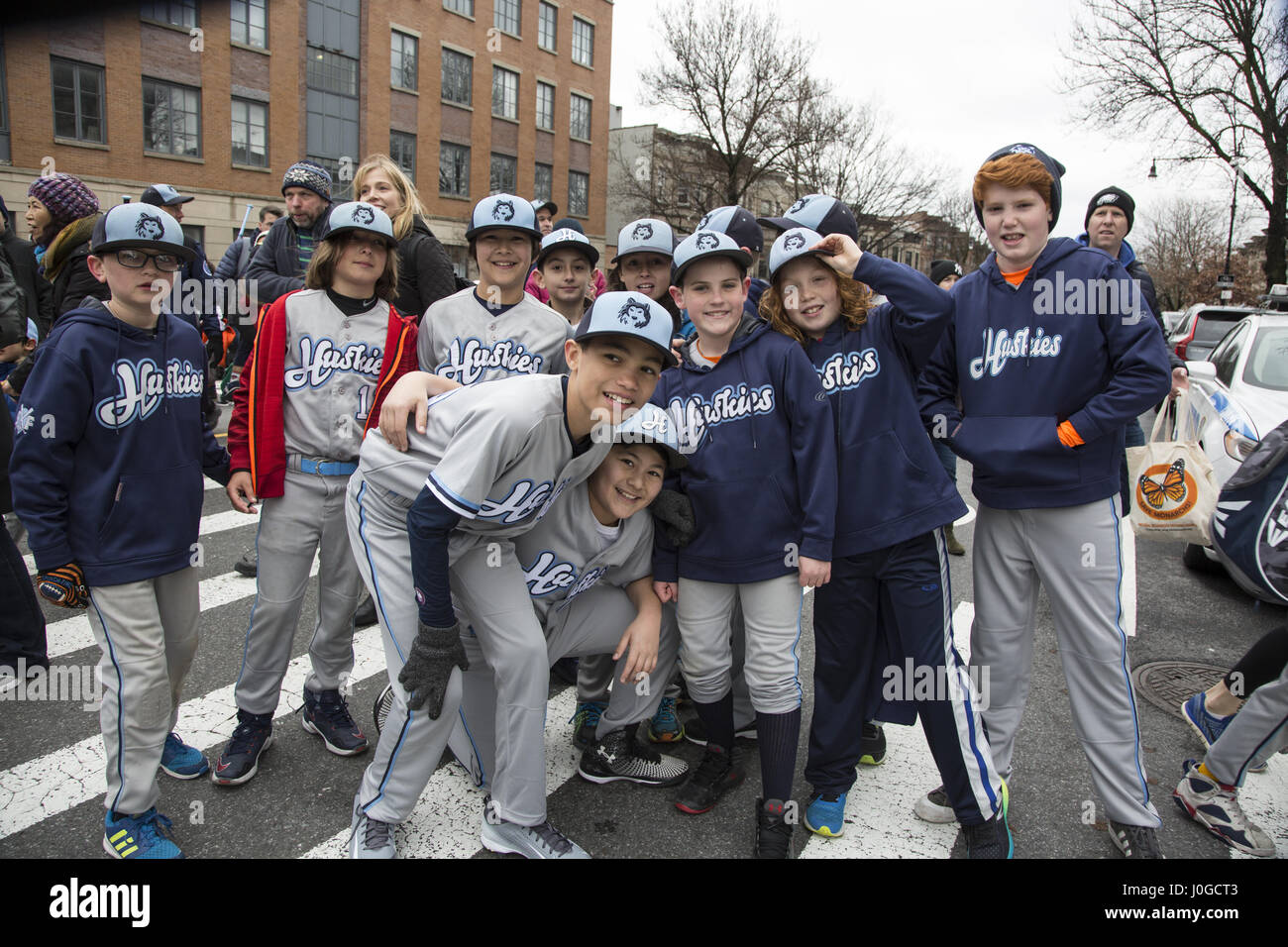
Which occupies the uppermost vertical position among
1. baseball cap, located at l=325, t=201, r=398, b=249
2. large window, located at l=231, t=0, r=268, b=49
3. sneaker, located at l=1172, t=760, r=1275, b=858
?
large window, located at l=231, t=0, r=268, b=49

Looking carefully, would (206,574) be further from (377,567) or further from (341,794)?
(377,567)

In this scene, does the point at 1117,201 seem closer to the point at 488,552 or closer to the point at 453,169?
the point at 488,552

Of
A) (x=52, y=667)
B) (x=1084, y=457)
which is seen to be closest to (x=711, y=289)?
(x=1084, y=457)

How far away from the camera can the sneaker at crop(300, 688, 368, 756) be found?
343 cm

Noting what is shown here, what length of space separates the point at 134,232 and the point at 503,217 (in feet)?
4.53

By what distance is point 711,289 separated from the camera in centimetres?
297

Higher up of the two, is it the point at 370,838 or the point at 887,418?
the point at 887,418

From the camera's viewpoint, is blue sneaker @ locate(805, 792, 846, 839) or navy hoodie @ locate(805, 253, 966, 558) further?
blue sneaker @ locate(805, 792, 846, 839)

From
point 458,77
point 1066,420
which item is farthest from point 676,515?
point 458,77

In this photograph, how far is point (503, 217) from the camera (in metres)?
3.45

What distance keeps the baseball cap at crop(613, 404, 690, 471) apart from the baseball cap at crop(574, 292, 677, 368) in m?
0.31

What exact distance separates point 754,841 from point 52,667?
3672 millimetres

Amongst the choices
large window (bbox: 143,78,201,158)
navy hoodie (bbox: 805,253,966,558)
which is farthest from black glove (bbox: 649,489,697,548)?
large window (bbox: 143,78,201,158)

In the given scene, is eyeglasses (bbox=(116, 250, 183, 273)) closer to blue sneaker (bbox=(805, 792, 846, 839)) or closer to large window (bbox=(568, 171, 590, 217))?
blue sneaker (bbox=(805, 792, 846, 839))
